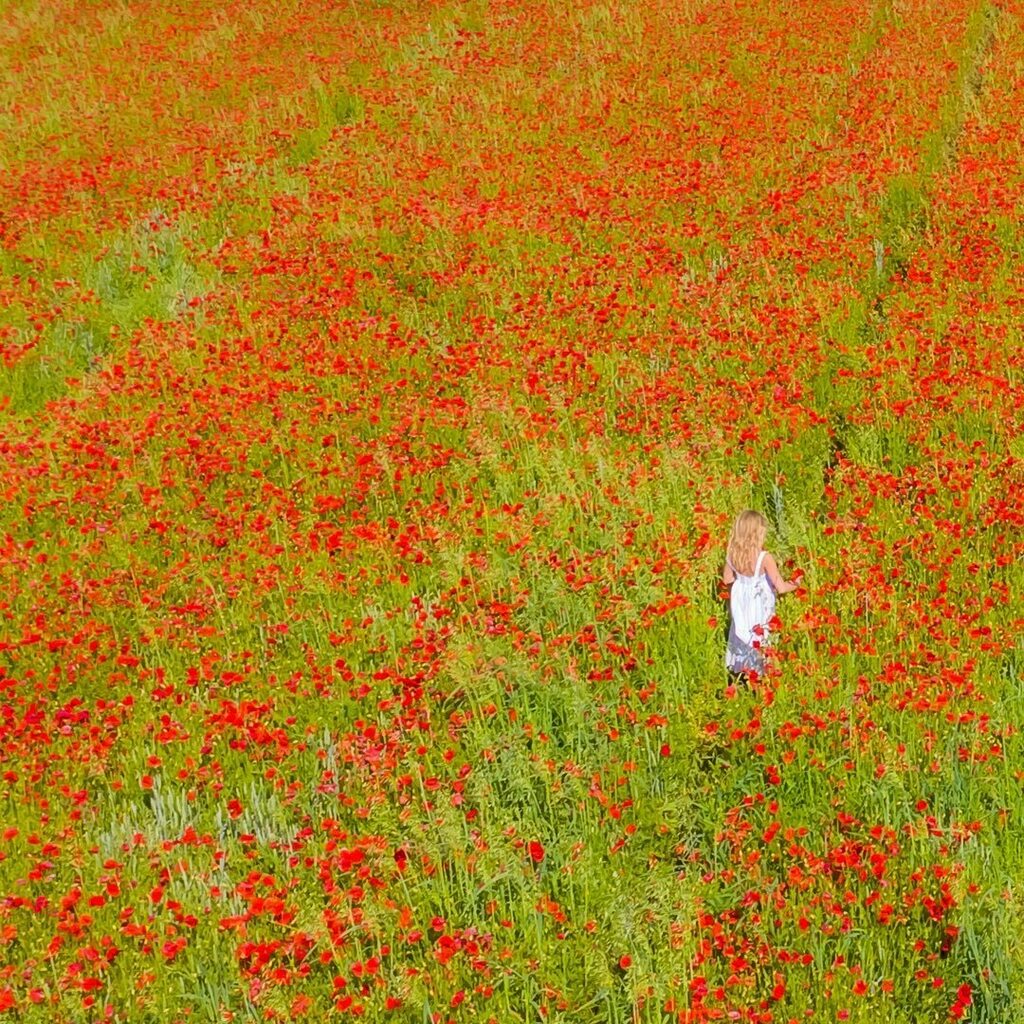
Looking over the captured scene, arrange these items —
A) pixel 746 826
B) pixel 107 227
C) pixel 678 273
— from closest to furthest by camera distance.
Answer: pixel 746 826, pixel 678 273, pixel 107 227

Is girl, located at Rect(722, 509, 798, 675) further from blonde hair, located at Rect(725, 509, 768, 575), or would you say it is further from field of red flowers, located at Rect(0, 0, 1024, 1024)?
field of red flowers, located at Rect(0, 0, 1024, 1024)

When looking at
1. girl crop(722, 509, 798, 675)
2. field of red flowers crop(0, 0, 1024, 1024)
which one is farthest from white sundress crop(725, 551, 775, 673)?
field of red flowers crop(0, 0, 1024, 1024)

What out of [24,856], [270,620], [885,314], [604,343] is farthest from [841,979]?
[885,314]

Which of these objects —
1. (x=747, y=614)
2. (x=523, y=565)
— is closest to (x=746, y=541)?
(x=747, y=614)

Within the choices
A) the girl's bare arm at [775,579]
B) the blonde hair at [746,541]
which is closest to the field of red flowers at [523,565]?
the girl's bare arm at [775,579]

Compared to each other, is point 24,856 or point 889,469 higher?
point 24,856

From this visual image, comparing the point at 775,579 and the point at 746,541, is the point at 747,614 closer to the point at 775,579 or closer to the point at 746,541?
the point at 775,579

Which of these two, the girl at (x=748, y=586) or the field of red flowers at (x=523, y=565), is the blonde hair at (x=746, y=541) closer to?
the girl at (x=748, y=586)

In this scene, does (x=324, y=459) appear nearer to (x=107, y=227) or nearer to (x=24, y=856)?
(x=24, y=856)
